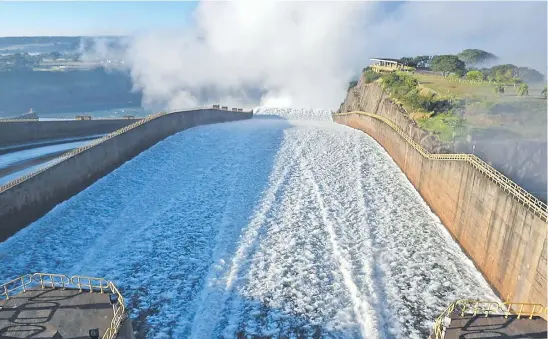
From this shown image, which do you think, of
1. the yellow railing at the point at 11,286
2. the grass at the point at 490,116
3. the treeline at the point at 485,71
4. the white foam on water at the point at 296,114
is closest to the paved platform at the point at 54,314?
the yellow railing at the point at 11,286

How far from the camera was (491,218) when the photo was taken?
1848 cm

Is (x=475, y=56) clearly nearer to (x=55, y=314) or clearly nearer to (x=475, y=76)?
(x=475, y=76)

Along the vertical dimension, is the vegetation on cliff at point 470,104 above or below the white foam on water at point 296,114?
above

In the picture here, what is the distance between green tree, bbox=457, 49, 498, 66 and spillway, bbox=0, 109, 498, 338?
6194cm

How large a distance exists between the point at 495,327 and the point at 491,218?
806 cm

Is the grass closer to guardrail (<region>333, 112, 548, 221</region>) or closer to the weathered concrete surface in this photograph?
guardrail (<region>333, 112, 548, 221</region>)

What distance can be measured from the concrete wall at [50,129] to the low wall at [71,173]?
27.6 feet

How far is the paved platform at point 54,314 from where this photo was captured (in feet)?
35.2

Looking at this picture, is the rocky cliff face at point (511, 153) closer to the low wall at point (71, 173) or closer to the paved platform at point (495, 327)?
the paved platform at point (495, 327)

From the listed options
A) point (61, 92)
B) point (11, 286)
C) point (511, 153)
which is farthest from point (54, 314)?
point (61, 92)

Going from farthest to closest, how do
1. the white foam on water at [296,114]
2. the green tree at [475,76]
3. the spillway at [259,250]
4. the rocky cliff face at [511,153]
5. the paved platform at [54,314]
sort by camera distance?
the white foam on water at [296,114] < the green tree at [475,76] < the rocky cliff face at [511,153] < the spillway at [259,250] < the paved platform at [54,314]

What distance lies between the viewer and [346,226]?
23.2 metres

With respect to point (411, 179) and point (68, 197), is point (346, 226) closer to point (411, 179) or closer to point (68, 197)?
point (411, 179)

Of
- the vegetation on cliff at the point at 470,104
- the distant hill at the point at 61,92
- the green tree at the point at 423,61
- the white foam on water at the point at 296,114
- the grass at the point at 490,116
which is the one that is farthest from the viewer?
the distant hill at the point at 61,92
